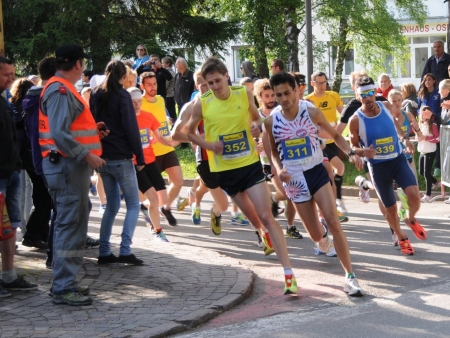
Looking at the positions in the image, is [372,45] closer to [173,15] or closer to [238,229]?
[173,15]

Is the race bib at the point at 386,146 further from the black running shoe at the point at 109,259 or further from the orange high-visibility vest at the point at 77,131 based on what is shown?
the orange high-visibility vest at the point at 77,131

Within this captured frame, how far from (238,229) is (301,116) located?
4.29 meters

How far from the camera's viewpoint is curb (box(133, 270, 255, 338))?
6469mm

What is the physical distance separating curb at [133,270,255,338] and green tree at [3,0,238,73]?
16.4 metres

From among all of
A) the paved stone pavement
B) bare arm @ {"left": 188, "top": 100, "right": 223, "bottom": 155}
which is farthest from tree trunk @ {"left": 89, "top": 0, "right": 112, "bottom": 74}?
bare arm @ {"left": 188, "top": 100, "right": 223, "bottom": 155}

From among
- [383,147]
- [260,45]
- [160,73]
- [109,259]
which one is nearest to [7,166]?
[109,259]

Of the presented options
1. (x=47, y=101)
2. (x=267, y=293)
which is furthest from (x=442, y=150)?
(x=47, y=101)

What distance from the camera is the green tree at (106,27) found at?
2380cm

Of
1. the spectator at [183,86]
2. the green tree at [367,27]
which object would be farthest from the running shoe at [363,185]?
the green tree at [367,27]

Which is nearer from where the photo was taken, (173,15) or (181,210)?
(181,210)

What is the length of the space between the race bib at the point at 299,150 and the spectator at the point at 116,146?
1.73 m

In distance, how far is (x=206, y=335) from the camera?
21.2 feet

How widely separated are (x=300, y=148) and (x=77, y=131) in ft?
6.63

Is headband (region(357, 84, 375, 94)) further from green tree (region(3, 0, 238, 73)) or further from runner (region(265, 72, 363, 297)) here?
green tree (region(3, 0, 238, 73))
